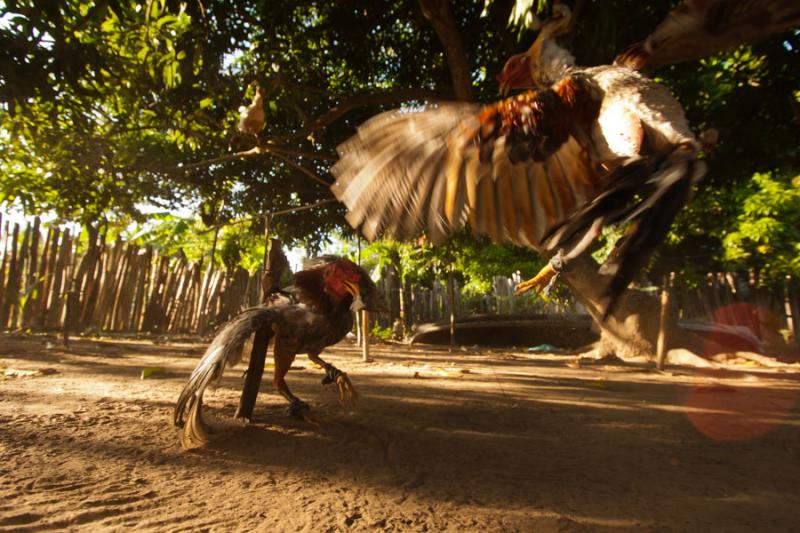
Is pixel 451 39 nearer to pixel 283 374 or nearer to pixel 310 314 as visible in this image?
pixel 310 314

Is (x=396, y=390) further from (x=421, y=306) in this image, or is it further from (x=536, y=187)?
(x=421, y=306)

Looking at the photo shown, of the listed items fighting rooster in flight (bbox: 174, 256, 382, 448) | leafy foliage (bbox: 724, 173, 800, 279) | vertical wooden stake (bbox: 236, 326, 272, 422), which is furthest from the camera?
leafy foliage (bbox: 724, 173, 800, 279)

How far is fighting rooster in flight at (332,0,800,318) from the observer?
1.62 meters

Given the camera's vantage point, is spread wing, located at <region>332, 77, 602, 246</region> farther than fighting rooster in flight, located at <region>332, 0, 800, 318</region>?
Yes

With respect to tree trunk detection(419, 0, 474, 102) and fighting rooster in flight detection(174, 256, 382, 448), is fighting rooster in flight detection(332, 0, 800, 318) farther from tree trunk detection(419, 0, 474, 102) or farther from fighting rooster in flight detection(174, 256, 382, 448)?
tree trunk detection(419, 0, 474, 102)

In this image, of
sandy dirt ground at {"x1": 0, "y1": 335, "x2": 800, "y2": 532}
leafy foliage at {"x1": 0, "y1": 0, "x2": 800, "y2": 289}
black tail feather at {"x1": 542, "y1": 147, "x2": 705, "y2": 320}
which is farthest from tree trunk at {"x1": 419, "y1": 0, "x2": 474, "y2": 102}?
black tail feather at {"x1": 542, "y1": 147, "x2": 705, "y2": 320}

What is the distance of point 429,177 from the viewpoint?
1.92 m

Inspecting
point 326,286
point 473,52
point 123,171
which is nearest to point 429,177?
point 326,286

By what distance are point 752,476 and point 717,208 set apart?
10.4 metres

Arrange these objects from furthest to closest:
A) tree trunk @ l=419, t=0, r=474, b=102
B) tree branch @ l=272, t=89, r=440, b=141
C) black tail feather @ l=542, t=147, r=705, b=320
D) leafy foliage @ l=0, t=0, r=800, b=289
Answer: tree branch @ l=272, t=89, r=440, b=141 < tree trunk @ l=419, t=0, r=474, b=102 < leafy foliage @ l=0, t=0, r=800, b=289 < black tail feather @ l=542, t=147, r=705, b=320

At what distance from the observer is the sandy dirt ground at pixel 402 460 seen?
5.99 ft

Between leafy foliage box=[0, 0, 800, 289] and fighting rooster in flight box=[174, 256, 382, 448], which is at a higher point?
leafy foliage box=[0, 0, 800, 289]

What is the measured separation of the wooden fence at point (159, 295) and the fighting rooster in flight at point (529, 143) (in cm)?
387

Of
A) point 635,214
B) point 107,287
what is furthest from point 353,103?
point 107,287
